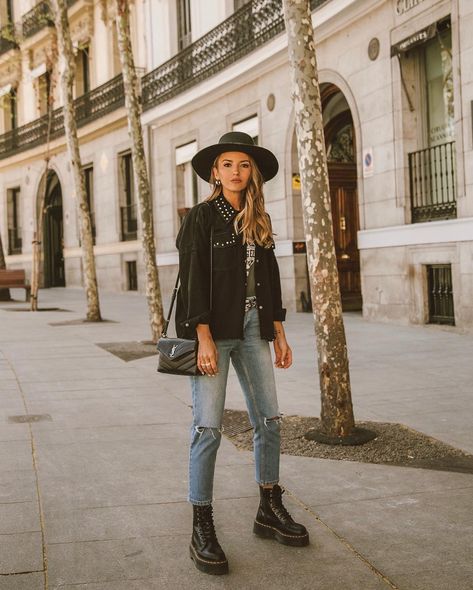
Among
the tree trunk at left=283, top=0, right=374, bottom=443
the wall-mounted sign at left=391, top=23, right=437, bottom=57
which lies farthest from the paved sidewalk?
the wall-mounted sign at left=391, top=23, right=437, bottom=57

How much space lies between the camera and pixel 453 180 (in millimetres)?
12820

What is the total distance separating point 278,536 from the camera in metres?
3.79

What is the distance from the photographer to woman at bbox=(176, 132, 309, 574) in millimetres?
3688

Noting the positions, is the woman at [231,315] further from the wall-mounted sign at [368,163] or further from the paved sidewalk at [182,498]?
the wall-mounted sign at [368,163]

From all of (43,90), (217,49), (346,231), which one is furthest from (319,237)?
(43,90)

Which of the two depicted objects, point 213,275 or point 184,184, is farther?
point 184,184

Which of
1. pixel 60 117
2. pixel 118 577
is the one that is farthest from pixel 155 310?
pixel 60 117

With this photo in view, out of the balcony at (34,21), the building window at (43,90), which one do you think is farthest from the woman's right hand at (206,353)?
the building window at (43,90)

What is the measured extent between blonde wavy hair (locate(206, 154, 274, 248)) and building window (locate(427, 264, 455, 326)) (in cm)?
945

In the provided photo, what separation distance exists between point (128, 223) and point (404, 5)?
48.6ft

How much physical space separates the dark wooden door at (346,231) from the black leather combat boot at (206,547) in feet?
46.3

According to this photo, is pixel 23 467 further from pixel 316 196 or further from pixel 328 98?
pixel 328 98

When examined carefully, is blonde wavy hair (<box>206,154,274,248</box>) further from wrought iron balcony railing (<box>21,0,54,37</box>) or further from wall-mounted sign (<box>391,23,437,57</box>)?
wrought iron balcony railing (<box>21,0,54,37</box>)

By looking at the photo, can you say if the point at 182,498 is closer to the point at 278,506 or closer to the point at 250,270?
the point at 278,506
